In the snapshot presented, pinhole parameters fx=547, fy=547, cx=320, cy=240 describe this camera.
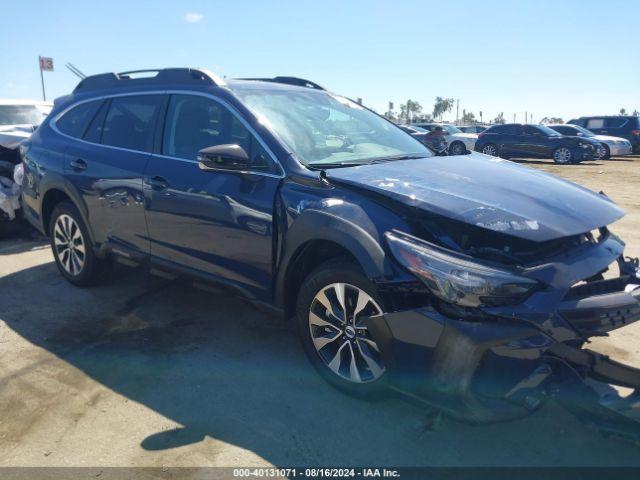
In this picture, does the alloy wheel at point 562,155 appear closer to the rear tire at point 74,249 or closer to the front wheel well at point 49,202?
the rear tire at point 74,249

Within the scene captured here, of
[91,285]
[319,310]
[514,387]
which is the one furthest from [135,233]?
[514,387]

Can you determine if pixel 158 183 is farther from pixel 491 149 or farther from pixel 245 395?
pixel 491 149

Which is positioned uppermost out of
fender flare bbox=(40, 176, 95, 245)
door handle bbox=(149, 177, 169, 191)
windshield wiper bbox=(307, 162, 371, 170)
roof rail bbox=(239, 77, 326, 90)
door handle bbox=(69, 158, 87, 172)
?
roof rail bbox=(239, 77, 326, 90)

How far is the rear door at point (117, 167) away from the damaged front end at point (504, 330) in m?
2.35

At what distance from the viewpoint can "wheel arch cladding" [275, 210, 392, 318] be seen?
277 centimetres

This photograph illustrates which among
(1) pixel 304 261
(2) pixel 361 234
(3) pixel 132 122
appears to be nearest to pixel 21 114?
(3) pixel 132 122

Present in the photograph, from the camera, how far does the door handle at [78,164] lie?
4.64 meters

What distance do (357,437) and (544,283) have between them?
122cm

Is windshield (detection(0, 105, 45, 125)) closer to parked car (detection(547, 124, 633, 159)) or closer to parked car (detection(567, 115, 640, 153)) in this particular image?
parked car (detection(547, 124, 633, 159))

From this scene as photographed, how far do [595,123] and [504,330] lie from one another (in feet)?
82.4

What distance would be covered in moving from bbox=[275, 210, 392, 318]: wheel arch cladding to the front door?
16cm

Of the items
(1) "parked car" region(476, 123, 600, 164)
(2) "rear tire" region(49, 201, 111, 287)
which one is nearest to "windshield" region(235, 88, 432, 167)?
(2) "rear tire" region(49, 201, 111, 287)

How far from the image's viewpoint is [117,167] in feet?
14.1

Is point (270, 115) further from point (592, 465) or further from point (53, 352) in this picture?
point (592, 465)
